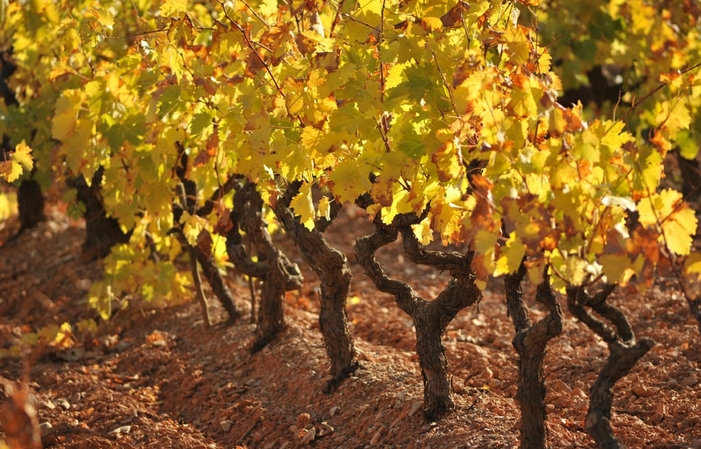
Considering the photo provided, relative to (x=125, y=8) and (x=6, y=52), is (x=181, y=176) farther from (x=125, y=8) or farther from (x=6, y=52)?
(x=6, y=52)

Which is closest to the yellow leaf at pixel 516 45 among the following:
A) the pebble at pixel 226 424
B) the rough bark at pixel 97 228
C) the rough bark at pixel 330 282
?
the rough bark at pixel 330 282

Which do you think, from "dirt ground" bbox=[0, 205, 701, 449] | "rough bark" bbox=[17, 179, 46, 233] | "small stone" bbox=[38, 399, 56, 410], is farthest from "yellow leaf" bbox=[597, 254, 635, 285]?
"rough bark" bbox=[17, 179, 46, 233]

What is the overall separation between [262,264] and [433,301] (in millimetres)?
1672

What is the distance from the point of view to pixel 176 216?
5.66 metres

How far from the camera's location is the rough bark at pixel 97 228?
7.27 m

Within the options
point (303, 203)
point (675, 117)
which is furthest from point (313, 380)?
point (675, 117)

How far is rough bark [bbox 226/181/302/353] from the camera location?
517 cm

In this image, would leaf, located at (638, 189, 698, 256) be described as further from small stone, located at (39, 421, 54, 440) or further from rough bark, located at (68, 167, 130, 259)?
rough bark, located at (68, 167, 130, 259)

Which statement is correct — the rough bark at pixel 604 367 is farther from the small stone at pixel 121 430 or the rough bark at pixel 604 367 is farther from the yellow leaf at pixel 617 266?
the small stone at pixel 121 430

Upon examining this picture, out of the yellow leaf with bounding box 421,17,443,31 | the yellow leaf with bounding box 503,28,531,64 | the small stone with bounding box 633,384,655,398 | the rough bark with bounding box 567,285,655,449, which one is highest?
the yellow leaf with bounding box 421,17,443,31

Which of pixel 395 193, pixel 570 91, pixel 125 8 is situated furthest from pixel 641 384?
pixel 570 91

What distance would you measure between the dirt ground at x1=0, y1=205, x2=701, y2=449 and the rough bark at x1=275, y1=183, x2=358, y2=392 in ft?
0.37

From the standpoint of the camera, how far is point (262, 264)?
533cm

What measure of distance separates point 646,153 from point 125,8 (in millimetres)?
4608
